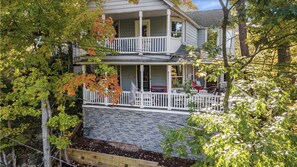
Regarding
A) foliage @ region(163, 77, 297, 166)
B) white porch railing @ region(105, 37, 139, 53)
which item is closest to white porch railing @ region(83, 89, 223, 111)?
white porch railing @ region(105, 37, 139, 53)

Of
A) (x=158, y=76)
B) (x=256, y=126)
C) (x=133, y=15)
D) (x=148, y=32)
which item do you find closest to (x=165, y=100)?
(x=158, y=76)

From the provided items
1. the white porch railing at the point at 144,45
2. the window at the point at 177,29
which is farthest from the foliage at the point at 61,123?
the window at the point at 177,29

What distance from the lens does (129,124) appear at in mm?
9867

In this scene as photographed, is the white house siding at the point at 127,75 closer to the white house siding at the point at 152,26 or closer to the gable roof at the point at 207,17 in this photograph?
the white house siding at the point at 152,26

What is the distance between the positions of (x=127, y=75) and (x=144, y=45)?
9.92 ft

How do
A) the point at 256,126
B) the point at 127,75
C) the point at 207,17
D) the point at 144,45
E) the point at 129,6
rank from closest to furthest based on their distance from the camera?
the point at 256,126 → the point at 129,6 → the point at 144,45 → the point at 127,75 → the point at 207,17

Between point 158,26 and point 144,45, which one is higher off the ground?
point 158,26

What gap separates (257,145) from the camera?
3775 mm

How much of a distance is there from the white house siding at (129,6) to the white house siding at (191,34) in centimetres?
356

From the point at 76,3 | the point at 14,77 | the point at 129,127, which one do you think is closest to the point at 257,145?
the point at 129,127

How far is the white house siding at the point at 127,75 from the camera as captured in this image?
1248 centimetres

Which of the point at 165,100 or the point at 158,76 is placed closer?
the point at 165,100

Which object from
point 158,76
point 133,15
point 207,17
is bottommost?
point 158,76

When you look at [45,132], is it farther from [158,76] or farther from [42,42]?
[158,76]
